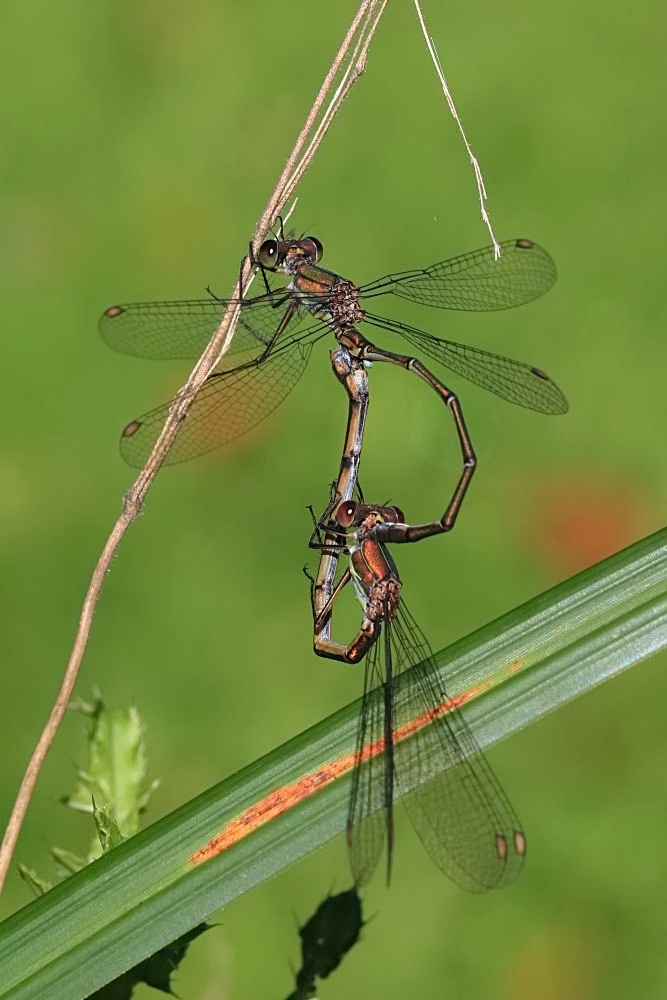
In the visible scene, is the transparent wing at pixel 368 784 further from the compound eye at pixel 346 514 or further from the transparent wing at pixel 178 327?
the transparent wing at pixel 178 327

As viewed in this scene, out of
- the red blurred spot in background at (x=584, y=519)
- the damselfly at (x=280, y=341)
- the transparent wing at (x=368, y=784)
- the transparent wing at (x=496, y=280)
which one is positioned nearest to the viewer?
the transparent wing at (x=368, y=784)

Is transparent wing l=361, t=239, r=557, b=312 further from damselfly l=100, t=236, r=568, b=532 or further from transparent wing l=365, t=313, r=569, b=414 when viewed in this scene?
transparent wing l=365, t=313, r=569, b=414

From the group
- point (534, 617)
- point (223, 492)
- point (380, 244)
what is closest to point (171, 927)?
point (534, 617)

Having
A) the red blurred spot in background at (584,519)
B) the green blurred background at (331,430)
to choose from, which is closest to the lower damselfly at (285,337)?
the green blurred background at (331,430)

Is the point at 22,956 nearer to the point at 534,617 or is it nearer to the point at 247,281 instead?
the point at 534,617

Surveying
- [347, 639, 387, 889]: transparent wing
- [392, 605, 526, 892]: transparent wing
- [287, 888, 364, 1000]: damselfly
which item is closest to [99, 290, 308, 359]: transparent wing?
[392, 605, 526, 892]: transparent wing

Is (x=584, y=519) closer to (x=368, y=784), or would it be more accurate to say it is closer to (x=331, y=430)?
(x=331, y=430)

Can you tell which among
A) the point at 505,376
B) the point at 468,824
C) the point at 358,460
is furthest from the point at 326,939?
the point at 505,376
